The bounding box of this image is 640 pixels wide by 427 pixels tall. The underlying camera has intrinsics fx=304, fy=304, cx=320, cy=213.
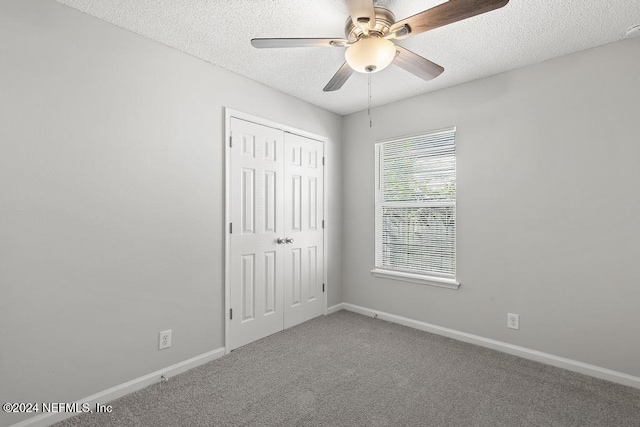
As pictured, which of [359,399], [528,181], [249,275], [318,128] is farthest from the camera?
[318,128]

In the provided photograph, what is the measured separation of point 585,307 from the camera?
2348mm

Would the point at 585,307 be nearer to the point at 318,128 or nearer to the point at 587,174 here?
the point at 587,174

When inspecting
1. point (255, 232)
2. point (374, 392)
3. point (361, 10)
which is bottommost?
point (374, 392)

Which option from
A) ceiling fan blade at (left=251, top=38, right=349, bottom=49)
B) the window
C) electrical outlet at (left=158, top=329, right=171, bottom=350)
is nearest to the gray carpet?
electrical outlet at (left=158, top=329, right=171, bottom=350)

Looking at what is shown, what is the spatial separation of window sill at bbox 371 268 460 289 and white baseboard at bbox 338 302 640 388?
430 mm

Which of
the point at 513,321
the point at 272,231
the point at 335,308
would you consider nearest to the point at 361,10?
the point at 272,231

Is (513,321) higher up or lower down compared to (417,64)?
lower down

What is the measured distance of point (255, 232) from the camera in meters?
2.94

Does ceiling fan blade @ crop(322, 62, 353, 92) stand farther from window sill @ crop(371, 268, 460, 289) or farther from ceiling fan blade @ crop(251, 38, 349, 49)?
window sill @ crop(371, 268, 460, 289)

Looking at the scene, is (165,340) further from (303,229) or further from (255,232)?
(303,229)

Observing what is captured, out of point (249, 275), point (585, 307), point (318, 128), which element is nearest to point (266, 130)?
point (318, 128)

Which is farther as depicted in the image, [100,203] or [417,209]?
[417,209]

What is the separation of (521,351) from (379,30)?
278cm

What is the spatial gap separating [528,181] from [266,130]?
243 cm
